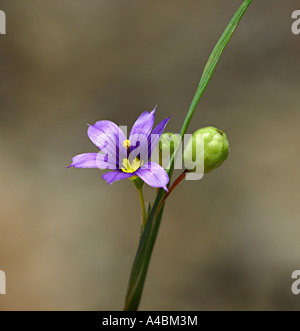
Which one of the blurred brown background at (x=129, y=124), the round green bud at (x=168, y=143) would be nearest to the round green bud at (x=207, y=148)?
the round green bud at (x=168, y=143)

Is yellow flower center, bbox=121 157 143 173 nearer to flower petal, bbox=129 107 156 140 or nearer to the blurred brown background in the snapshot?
flower petal, bbox=129 107 156 140

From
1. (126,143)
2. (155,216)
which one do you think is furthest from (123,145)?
(155,216)

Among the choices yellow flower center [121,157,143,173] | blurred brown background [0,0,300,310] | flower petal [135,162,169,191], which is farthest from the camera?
blurred brown background [0,0,300,310]

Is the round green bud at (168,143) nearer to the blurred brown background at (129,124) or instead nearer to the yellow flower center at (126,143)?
the yellow flower center at (126,143)

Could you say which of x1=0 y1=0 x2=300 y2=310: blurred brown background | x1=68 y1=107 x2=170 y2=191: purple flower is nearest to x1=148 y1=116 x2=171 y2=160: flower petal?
x1=68 y1=107 x2=170 y2=191: purple flower

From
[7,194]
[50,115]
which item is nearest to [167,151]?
[7,194]

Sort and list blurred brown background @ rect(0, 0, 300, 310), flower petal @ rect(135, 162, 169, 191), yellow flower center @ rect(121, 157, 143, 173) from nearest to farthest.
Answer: flower petal @ rect(135, 162, 169, 191) → yellow flower center @ rect(121, 157, 143, 173) → blurred brown background @ rect(0, 0, 300, 310)
